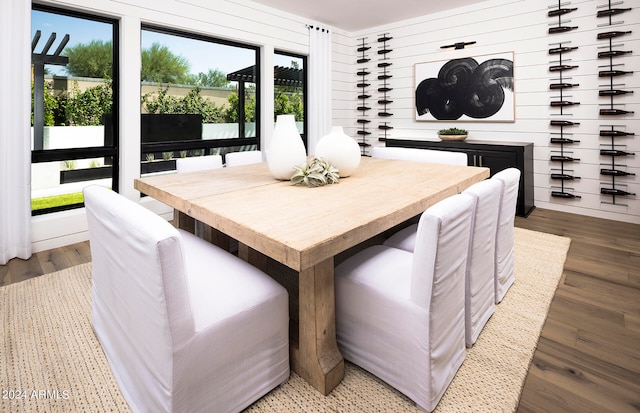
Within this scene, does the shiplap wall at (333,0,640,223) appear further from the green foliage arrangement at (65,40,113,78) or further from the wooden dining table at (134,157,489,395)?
the green foliage arrangement at (65,40,113,78)

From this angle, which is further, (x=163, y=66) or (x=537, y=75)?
(x=537, y=75)

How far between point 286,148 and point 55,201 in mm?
2505

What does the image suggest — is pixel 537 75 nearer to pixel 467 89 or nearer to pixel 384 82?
pixel 467 89

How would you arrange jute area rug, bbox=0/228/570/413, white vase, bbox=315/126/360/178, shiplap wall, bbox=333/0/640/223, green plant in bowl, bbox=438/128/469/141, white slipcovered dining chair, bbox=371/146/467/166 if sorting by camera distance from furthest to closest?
green plant in bowl, bbox=438/128/469/141
shiplap wall, bbox=333/0/640/223
white slipcovered dining chair, bbox=371/146/467/166
white vase, bbox=315/126/360/178
jute area rug, bbox=0/228/570/413

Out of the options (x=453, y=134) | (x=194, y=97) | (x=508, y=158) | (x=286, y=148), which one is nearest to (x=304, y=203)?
(x=286, y=148)

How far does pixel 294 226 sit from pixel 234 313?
36 cm

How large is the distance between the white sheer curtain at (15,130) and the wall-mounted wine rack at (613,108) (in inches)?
203

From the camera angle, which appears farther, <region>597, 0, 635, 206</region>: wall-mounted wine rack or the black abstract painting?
the black abstract painting

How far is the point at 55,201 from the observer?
127 inches

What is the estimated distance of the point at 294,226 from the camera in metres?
1.26

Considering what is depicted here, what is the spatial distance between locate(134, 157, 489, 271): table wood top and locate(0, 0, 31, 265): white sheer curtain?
1.39 metres

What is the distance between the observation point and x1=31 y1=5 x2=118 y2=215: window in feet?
9.90

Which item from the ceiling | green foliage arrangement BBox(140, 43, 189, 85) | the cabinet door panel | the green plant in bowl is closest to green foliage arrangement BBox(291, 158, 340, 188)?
green foliage arrangement BBox(140, 43, 189, 85)

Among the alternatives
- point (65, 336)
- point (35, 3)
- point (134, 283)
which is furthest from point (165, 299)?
point (35, 3)
